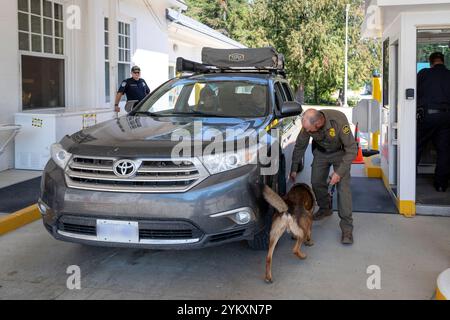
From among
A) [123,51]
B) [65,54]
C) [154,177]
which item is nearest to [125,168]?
[154,177]

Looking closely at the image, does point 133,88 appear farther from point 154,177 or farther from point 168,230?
point 168,230

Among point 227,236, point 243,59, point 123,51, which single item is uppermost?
point 123,51

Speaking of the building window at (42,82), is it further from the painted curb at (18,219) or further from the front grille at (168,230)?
the front grille at (168,230)

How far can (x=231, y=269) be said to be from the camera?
172 inches

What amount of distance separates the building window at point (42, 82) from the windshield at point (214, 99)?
11.7 feet

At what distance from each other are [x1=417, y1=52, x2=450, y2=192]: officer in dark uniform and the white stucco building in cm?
553

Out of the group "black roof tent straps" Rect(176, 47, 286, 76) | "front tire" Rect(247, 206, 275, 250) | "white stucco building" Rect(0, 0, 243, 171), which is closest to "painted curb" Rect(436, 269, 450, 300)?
"front tire" Rect(247, 206, 275, 250)

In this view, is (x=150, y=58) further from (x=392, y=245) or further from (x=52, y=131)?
(x=392, y=245)

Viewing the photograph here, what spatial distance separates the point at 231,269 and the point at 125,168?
51.9 inches

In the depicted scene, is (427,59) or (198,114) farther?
(427,59)

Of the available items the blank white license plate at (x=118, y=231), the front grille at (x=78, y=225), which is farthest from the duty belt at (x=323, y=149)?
the front grille at (x=78, y=225)

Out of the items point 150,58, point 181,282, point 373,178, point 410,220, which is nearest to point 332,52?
point 150,58

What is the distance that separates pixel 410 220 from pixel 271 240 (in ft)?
8.22

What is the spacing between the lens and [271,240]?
162 inches
